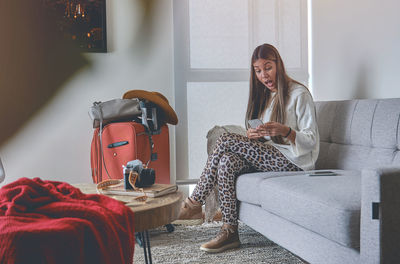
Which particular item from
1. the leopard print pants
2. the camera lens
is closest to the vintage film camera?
the camera lens

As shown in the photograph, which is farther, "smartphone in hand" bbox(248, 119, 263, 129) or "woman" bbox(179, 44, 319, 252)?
"smartphone in hand" bbox(248, 119, 263, 129)

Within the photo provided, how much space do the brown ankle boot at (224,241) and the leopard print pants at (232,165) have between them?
0.13 ft

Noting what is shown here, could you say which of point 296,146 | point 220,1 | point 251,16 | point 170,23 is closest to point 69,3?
point 170,23

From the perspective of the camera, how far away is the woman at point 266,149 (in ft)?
7.97

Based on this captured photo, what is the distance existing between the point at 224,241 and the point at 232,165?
1.31ft

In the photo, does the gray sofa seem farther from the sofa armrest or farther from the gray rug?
the gray rug

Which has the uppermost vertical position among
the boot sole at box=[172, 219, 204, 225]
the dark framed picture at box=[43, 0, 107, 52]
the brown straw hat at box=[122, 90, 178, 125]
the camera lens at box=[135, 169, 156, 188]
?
the dark framed picture at box=[43, 0, 107, 52]

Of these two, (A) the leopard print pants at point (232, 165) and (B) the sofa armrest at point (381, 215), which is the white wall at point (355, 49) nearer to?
(A) the leopard print pants at point (232, 165)

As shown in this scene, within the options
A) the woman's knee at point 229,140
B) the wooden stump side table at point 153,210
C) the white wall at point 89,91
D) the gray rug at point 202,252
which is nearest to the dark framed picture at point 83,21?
the white wall at point 89,91

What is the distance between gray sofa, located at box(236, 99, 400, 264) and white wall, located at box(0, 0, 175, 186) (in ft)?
4.25

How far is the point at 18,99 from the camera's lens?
3213mm

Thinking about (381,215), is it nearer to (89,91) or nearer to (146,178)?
(146,178)

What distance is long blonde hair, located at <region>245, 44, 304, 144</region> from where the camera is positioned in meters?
2.60

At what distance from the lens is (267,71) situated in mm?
2666
